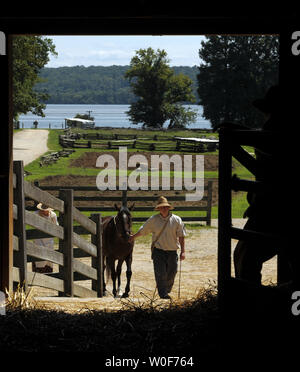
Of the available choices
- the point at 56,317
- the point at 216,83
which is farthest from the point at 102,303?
the point at 216,83

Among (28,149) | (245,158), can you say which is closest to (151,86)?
(28,149)

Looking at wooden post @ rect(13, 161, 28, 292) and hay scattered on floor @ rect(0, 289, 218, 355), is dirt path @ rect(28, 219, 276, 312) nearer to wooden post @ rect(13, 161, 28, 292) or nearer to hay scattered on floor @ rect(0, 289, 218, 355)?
wooden post @ rect(13, 161, 28, 292)

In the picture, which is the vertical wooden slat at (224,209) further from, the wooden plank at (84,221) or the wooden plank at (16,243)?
the wooden plank at (84,221)

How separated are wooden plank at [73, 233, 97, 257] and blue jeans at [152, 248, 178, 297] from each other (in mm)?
1280

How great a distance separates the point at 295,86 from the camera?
589 centimetres

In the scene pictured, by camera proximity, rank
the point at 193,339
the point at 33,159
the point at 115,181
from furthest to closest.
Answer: the point at 33,159
the point at 115,181
the point at 193,339

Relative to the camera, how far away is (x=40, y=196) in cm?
881

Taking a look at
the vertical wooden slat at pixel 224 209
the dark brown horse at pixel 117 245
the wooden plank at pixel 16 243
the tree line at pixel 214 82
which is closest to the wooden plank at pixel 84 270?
the dark brown horse at pixel 117 245

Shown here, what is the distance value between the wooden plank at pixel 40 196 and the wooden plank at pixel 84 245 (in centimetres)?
84

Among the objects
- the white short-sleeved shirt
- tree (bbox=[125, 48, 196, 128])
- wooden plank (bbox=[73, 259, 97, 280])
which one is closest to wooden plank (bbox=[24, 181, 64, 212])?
wooden plank (bbox=[73, 259, 97, 280])

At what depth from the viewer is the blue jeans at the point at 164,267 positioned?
10000 mm

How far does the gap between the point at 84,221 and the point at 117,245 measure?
1.70 meters
